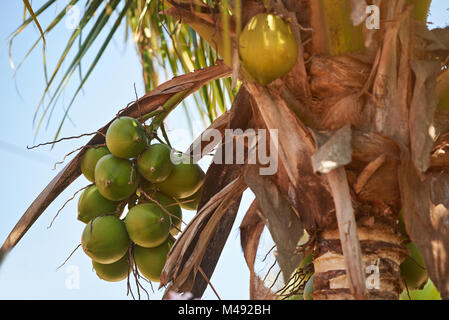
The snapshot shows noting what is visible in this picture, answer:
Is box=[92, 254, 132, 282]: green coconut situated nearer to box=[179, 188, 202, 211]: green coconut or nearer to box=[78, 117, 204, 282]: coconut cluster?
box=[78, 117, 204, 282]: coconut cluster

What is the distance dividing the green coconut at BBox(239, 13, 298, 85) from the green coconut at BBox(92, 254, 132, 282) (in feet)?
2.61

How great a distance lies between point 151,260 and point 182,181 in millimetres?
264

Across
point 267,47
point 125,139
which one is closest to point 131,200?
point 125,139

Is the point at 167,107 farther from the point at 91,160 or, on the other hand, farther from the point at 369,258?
the point at 369,258

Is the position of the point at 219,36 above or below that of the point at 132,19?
below

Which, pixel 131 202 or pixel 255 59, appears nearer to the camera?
pixel 255 59

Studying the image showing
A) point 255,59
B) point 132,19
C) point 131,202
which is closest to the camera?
point 255,59

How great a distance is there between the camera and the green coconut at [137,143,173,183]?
1800mm

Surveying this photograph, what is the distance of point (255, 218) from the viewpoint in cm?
183

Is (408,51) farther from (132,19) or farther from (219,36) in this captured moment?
(132,19)

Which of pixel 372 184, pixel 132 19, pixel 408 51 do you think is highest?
pixel 132 19

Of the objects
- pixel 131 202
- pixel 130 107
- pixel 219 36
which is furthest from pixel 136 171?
pixel 219 36

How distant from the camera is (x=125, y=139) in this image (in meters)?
1.80

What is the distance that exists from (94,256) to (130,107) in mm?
534
